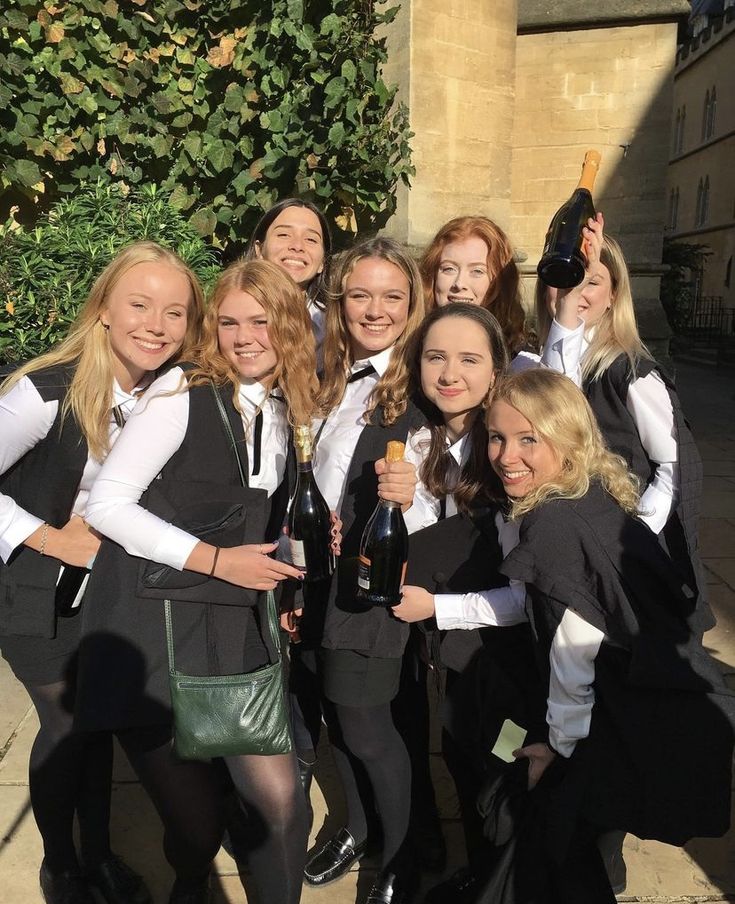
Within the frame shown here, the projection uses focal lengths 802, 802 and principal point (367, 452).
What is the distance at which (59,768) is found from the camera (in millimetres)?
2324

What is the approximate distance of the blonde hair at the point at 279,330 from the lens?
7.37ft

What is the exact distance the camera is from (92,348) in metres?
2.24

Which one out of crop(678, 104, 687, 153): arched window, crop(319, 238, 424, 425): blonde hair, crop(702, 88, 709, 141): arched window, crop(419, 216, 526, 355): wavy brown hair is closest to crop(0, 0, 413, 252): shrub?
crop(419, 216, 526, 355): wavy brown hair

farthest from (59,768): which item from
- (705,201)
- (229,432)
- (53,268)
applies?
(705,201)

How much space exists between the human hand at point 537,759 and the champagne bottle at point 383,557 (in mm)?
521

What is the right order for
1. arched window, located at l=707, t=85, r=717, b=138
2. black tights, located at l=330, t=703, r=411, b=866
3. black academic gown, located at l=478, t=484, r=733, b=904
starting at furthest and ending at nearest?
1. arched window, located at l=707, t=85, r=717, b=138
2. black tights, located at l=330, t=703, r=411, b=866
3. black academic gown, located at l=478, t=484, r=733, b=904

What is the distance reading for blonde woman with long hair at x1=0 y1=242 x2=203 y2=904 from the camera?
2.15 m

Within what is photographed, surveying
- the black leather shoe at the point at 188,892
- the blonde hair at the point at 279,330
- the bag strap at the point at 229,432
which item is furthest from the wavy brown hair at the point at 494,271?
the black leather shoe at the point at 188,892

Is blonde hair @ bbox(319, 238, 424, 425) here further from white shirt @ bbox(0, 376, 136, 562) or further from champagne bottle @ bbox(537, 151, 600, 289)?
white shirt @ bbox(0, 376, 136, 562)

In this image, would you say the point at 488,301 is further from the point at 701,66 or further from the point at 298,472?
the point at 701,66

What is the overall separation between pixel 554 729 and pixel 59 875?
156 centimetres

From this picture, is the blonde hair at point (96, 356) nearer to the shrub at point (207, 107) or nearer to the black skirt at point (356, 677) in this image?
the black skirt at point (356, 677)

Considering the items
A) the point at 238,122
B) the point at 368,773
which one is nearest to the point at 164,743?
the point at 368,773

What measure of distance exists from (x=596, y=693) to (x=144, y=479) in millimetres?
1238
